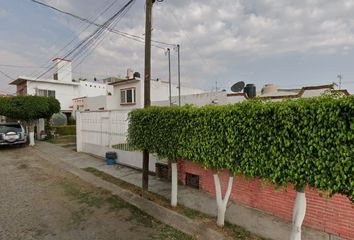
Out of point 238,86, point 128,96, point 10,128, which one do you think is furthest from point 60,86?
point 238,86

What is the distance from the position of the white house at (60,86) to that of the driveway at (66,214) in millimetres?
20548

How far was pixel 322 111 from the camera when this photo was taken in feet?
8.35

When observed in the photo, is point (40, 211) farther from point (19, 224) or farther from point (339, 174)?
point (339, 174)

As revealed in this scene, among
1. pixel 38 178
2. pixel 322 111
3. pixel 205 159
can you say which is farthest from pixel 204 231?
pixel 38 178

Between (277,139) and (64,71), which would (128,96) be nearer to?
(64,71)

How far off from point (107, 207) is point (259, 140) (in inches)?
172

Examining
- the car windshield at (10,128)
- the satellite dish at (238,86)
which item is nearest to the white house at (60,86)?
the car windshield at (10,128)

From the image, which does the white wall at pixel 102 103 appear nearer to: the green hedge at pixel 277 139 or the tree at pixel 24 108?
the tree at pixel 24 108

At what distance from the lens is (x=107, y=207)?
5.31 meters

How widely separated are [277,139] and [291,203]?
7.97 feet

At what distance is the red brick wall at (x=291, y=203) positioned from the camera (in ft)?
12.7

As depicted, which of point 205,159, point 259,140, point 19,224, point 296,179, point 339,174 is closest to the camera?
point 339,174

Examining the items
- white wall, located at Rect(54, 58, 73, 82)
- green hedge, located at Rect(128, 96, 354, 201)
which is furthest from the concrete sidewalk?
white wall, located at Rect(54, 58, 73, 82)

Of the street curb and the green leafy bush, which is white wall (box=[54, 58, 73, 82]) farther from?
the street curb
